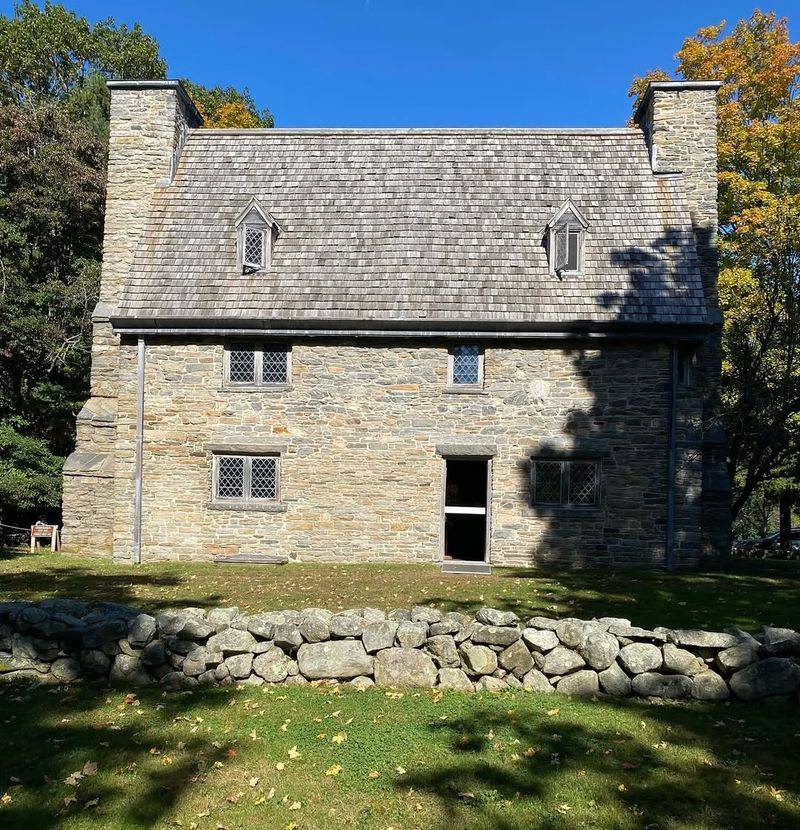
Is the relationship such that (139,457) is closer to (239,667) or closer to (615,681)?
(239,667)

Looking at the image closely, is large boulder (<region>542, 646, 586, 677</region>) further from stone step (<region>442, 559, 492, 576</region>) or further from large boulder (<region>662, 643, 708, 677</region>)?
stone step (<region>442, 559, 492, 576</region>)

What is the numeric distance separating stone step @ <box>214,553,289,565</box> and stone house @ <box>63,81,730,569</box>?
0.19 metres

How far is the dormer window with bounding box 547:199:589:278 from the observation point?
14461 mm

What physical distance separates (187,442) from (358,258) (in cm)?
577

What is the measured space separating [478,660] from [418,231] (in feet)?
35.7

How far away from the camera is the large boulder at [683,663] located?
6754 mm

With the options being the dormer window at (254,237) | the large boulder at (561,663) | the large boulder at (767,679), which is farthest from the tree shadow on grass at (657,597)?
the dormer window at (254,237)

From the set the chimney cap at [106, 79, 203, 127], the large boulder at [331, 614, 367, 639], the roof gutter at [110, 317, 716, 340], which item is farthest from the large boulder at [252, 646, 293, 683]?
the chimney cap at [106, 79, 203, 127]

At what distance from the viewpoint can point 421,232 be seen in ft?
50.0

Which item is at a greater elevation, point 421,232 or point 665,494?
point 421,232

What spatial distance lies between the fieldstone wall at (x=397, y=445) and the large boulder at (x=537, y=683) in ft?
23.2

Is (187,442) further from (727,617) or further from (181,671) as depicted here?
(727,617)

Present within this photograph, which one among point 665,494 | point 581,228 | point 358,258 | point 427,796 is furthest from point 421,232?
point 427,796

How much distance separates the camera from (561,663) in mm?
6922
